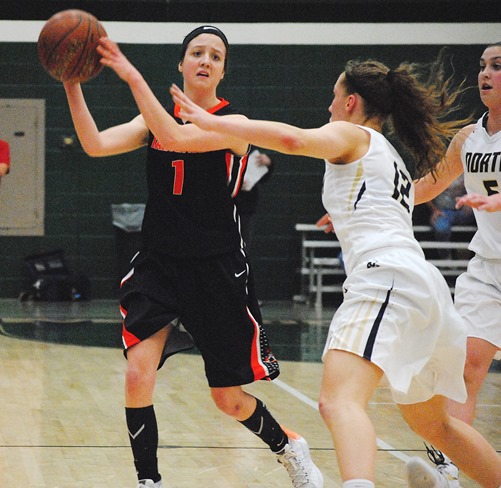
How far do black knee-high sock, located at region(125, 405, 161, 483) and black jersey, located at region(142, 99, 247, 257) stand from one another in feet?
2.13

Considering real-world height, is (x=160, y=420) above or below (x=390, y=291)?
below

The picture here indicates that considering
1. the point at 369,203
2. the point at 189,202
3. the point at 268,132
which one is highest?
the point at 268,132

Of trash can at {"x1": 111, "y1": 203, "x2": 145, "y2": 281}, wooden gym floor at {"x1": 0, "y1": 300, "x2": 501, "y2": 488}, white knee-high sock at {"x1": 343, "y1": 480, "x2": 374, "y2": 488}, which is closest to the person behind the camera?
white knee-high sock at {"x1": 343, "y1": 480, "x2": 374, "y2": 488}

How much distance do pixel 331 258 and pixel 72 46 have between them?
30.3 feet

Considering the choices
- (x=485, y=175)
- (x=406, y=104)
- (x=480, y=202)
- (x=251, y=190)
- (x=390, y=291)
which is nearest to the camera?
(x=390, y=291)

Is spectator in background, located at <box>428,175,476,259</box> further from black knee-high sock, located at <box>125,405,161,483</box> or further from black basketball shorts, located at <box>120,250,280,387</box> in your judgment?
black knee-high sock, located at <box>125,405,161,483</box>

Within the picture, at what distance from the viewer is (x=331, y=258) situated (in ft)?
42.5

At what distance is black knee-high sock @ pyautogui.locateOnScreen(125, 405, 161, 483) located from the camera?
4043mm

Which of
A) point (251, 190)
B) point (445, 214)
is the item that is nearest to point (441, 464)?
point (251, 190)

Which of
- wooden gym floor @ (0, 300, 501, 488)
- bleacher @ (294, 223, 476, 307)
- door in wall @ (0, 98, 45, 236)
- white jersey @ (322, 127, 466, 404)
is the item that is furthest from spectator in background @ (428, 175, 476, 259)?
white jersey @ (322, 127, 466, 404)

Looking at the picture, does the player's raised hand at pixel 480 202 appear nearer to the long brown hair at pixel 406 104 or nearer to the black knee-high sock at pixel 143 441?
the long brown hair at pixel 406 104

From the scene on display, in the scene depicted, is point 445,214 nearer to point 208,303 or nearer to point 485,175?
point 485,175

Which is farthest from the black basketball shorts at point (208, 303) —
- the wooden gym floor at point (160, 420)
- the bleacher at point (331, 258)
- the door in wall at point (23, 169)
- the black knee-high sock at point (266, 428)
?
the door in wall at point (23, 169)

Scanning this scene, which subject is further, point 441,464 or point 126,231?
point 126,231
